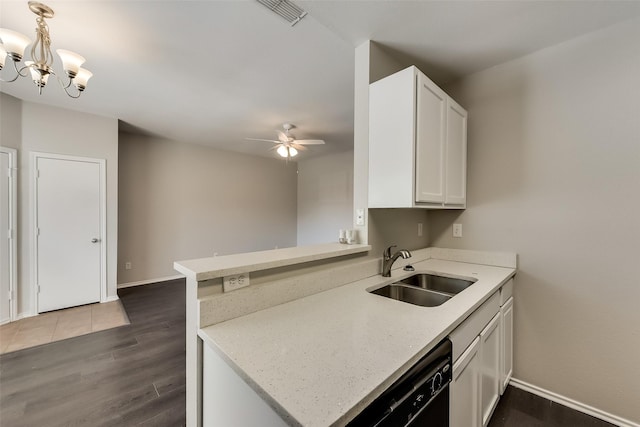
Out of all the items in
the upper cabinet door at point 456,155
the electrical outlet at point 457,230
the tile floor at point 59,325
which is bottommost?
the tile floor at point 59,325

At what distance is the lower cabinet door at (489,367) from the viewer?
1.43 m

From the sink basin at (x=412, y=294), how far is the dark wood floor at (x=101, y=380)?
1.56 metres

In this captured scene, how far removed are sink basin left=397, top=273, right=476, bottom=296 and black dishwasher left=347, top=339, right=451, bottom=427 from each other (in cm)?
83

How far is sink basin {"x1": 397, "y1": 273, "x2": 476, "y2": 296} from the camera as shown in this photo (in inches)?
73.4

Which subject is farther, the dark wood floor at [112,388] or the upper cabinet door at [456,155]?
the upper cabinet door at [456,155]

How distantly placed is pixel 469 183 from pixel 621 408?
69.8 inches

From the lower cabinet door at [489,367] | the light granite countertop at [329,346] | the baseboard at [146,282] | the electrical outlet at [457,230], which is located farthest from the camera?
the baseboard at [146,282]

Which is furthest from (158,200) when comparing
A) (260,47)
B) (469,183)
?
(469,183)

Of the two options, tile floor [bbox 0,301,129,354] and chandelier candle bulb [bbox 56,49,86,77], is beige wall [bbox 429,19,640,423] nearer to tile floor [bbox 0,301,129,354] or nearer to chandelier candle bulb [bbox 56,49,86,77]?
chandelier candle bulb [bbox 56,49,86,77]

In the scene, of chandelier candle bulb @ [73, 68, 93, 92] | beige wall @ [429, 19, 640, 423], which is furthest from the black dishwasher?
chandelier candle bulb @ [73, 68, 93, 92]

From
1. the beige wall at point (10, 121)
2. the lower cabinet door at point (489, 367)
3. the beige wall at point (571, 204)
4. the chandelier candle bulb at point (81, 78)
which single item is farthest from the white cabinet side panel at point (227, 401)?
the beige wall at point (10, 121)

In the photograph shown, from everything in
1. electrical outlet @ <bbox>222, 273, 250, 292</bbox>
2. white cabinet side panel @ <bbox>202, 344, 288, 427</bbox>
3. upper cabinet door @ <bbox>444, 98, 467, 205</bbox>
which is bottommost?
white cabinet side panel @ <bbox>202, 344, 288, 427</bbox>

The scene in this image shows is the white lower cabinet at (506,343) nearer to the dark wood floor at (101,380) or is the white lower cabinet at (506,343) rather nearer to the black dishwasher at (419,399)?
the black dishwasher at (419,399)

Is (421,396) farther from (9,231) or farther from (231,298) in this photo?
(9,231)
